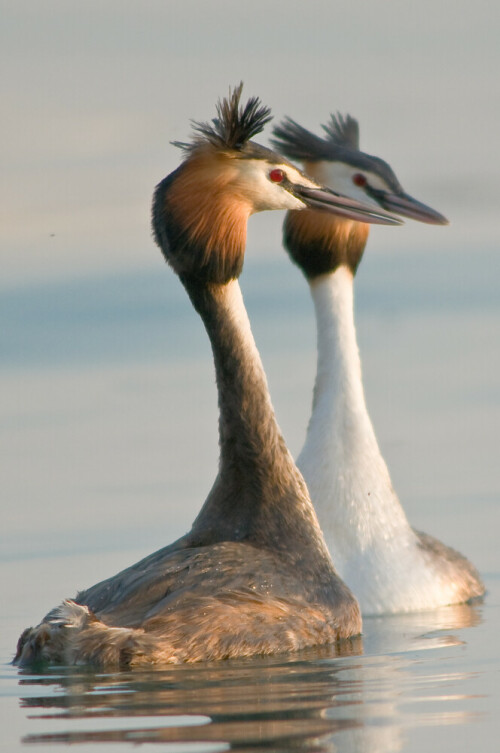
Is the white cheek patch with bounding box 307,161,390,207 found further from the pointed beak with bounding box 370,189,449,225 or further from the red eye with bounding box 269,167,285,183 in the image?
the red eye with bounding box 269,167,285,183

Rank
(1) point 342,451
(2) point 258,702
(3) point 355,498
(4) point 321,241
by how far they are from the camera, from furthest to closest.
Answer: (4) point 321,241 < (1) point 342,451 < (3) point 355,498 < (2) point 258,702

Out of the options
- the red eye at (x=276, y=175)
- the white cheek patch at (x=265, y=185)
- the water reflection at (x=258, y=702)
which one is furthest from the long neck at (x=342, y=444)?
the water reflection at (x=258, y=702)

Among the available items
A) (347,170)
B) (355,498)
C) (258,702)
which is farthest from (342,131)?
(258,702)

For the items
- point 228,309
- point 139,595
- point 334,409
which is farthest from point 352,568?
point 139,595

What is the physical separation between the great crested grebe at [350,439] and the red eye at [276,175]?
1.93 m

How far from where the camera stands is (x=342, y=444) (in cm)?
1135

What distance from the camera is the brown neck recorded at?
11.9m

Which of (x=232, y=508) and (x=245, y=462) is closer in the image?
(x=232, y=508)

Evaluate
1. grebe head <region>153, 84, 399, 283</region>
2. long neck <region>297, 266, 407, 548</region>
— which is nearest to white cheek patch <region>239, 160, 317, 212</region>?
grebe head <region>153, 84, 399, 283</region>

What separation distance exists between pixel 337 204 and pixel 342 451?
1696 mm

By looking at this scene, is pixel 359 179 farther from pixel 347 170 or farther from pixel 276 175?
pixel 276 175

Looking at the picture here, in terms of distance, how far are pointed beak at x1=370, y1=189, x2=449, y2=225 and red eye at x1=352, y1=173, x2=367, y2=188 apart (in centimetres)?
8

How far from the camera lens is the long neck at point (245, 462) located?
9273 millimetres

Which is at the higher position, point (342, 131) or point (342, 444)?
point (342, 131)
